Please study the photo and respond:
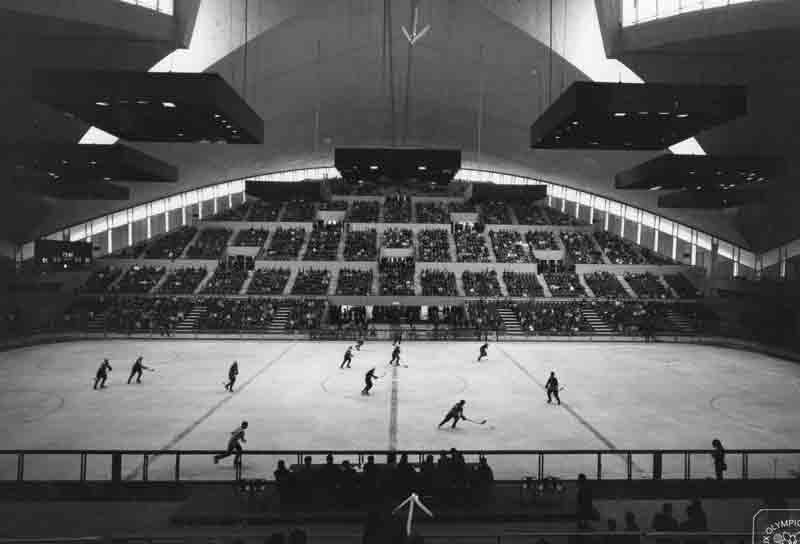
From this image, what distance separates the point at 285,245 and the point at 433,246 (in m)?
12.7

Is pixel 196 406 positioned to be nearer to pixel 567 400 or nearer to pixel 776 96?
pixel 567 400

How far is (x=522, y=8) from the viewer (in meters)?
20.2

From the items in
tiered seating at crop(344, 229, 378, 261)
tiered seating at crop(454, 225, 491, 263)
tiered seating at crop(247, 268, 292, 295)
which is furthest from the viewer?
tiered seating at crop(344, 229, 378, 261)

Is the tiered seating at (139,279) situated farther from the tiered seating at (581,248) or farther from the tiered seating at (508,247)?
the tiered seating at (581,248)

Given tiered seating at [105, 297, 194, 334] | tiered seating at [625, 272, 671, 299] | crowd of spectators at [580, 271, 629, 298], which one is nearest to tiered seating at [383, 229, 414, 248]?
crowd of spectators at [580, 271, 629, 298]

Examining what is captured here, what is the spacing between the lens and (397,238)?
46.0m

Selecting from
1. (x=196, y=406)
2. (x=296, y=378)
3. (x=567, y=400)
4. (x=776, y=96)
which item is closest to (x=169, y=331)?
(x=296, y=378)

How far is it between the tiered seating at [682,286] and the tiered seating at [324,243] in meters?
27.4

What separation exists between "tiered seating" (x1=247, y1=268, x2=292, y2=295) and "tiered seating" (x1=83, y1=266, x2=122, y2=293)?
10747 millimetres

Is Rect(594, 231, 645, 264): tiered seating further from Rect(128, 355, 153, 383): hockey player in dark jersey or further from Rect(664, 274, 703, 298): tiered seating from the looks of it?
Rect(128, 355, 153, 383): hockey player in dark jersey

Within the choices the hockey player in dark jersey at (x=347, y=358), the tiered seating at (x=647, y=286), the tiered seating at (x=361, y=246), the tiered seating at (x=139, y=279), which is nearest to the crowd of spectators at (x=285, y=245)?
the tiered seating at (x=361, y=246)

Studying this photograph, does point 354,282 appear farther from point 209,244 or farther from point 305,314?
point 209,244

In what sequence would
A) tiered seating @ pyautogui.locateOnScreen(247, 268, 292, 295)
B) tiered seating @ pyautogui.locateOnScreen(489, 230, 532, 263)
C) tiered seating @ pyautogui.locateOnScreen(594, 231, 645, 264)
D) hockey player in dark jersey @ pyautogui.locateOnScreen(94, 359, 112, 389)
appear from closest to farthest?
hockey player in dark jersey @ pyautogui.locateOnScreen(94, 359, 112, 389) → tiered seating @ pyautogui.locateOnScreen(247, 268, 292, 295) → tiered seating @ pyautogui.locateOnScreen(489, 230, 532, 263) → tiered seating @ pyautogui.locateOnScreen(594, 231, 645, 264)

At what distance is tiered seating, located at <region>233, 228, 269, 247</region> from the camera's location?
4631 centimetres
